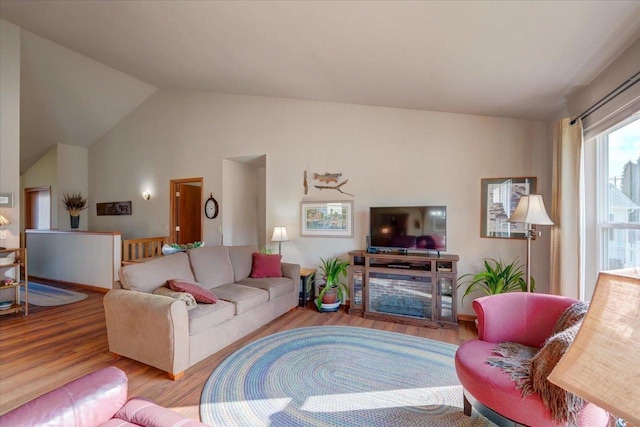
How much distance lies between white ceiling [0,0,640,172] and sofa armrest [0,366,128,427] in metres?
2.41

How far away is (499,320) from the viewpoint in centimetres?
187

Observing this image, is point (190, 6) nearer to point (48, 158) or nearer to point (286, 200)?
point (286, 200)

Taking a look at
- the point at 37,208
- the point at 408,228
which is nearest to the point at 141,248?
the point at 37,208

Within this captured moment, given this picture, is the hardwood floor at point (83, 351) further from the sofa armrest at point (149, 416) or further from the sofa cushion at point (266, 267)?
the sofa armrest at point (149, 416)

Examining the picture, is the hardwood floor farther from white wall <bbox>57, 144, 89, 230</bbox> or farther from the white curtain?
white wall <bbox>57, 144, 89, 230</bbox>

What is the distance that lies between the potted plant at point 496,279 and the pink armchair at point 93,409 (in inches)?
123

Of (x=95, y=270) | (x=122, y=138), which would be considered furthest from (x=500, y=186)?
(x=122, y=138)

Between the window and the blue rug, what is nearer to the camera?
the window

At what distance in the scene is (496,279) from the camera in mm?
3070

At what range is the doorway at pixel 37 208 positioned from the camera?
629 centimetres

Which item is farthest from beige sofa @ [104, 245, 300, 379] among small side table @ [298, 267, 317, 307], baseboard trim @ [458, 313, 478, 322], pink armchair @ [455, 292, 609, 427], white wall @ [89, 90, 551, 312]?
baseboard trim @ [458, 313, 478, 322]

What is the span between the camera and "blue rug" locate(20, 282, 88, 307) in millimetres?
3992

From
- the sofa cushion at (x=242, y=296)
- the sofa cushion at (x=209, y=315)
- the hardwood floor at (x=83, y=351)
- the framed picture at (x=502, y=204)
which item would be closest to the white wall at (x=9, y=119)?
the hardwood floor at (x=83, y=351)

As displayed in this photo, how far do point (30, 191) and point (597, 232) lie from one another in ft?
33.2
